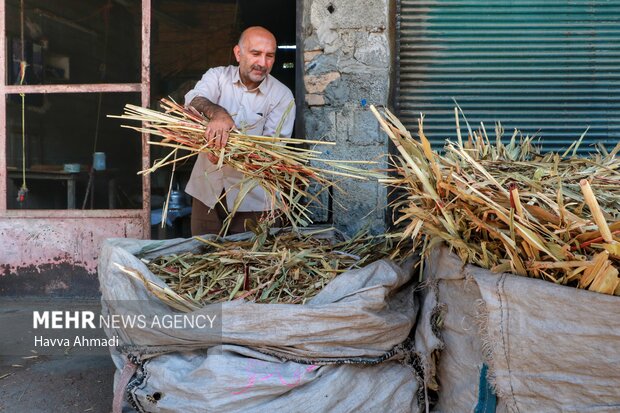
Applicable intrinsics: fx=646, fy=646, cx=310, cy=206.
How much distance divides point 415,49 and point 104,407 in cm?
246

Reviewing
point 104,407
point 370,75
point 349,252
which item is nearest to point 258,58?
point 370,75

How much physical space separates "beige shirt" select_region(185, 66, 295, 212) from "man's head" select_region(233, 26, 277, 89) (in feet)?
0.34

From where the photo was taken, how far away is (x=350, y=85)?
3.53 metres

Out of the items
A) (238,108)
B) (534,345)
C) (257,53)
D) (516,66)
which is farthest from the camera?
(516,66)

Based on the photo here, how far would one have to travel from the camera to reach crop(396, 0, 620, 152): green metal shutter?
3609 millimetres

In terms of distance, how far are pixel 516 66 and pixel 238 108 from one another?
5.17 feet

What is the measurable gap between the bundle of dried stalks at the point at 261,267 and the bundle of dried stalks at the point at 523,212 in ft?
1.50

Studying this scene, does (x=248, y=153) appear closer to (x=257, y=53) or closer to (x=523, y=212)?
(x=257, y=53)

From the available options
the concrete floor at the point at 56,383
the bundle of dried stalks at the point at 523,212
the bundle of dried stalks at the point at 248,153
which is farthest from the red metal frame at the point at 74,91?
the bundle of dried stalks at the point at 523,212

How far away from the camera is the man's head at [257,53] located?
11.0 feet

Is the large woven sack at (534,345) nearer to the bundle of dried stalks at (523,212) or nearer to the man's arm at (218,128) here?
the bundle of dried stalks at (523,212)

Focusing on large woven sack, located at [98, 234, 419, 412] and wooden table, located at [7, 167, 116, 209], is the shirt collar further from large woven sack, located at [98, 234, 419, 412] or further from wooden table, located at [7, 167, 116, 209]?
wooden table, located at [7, 167, 116, 209]

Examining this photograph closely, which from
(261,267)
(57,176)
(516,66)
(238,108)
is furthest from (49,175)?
(516,66)

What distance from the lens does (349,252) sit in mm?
2865
